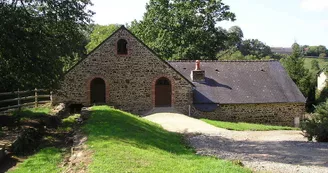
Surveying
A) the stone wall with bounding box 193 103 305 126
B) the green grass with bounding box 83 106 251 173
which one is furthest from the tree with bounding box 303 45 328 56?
the green grass with bounding box 83 106 251 173

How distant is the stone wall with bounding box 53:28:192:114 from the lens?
2433 centimetres

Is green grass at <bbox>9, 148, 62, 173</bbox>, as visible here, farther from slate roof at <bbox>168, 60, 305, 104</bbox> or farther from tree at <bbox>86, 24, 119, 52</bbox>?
tree at <bbox>86, 24, 119, 52</bbox>

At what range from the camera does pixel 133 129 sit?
48.1 feet

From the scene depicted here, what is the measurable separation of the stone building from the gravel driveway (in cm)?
564

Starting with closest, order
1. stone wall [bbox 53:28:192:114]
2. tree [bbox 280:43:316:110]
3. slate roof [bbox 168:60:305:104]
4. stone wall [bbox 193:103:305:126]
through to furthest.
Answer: stone wall [bbox 53:28:192:114]
stone wall [bbox 193:103:305:126]
slate roof [bbox 168:60:305:104]
tree [bbox 280:43:316:110]

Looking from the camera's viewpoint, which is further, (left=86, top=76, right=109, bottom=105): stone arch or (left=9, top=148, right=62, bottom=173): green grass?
(left=86, top=76, right=109, bottom=105): stone arch

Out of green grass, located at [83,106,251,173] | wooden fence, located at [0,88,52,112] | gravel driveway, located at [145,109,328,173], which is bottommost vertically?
gravel driveway, located at [145,109,328,173]

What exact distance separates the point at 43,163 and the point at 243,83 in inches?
750

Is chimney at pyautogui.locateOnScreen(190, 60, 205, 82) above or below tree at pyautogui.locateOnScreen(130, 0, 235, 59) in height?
below

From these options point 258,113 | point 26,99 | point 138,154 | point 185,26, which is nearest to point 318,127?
point 258,113

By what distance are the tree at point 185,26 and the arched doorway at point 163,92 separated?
41.3 ft

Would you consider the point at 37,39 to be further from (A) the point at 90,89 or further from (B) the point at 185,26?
(B) the point at 185,26

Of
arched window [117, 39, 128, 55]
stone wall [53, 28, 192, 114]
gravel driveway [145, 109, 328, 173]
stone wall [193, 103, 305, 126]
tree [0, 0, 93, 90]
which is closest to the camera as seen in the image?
gravel driveway [145, 109, 328, 173]

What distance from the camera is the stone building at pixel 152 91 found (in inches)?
961
